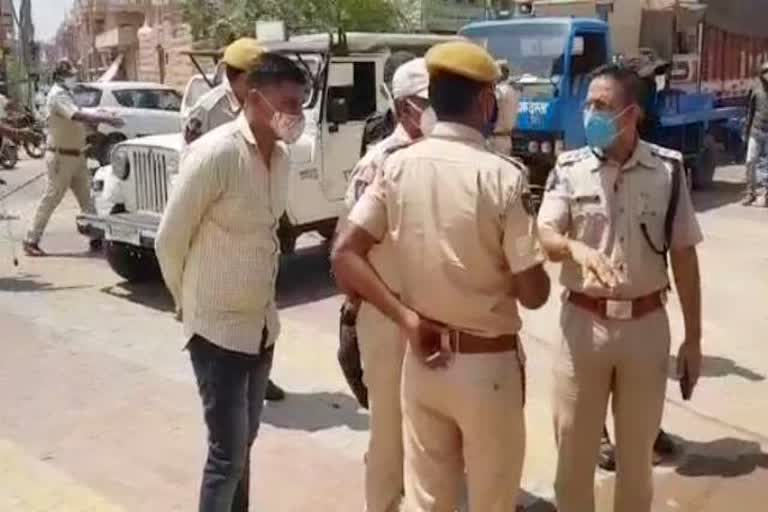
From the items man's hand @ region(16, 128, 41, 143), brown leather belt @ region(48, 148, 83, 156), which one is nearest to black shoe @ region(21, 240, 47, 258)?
brown leather belt @ region(48, 148, 83, 156)

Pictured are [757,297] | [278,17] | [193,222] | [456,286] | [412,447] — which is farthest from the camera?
[278,17]

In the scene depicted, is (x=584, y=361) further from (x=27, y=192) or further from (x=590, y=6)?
(x=27, y=192)

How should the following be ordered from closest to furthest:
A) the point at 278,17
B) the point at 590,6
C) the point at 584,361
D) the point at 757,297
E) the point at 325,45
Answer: the point at 584,361
the point at 757,297
the point at 325,45
the point at 590,6
the point at 278,17

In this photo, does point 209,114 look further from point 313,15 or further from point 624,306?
point 313,15

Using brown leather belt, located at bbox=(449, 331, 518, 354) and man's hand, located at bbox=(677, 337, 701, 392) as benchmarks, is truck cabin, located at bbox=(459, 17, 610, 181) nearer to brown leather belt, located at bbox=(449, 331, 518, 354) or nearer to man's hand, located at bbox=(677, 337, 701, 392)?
man's hand, located at bbox=(677, 337, 701, 392)

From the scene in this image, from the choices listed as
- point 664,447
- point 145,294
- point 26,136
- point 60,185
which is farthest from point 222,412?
point 60,185

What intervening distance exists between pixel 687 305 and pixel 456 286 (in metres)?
1.21

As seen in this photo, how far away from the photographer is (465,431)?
262cm

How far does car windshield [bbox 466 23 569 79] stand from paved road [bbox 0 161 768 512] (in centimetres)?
368

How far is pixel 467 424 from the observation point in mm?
2598

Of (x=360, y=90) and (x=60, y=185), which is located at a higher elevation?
(x=360, y=90)

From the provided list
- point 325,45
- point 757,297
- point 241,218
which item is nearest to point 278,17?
point 325,45

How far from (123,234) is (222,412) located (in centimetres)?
484

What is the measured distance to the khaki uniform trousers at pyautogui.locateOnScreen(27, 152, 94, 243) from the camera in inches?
372
